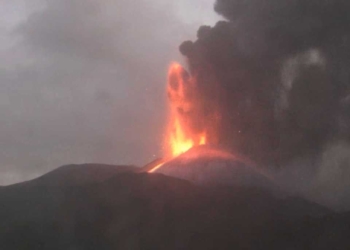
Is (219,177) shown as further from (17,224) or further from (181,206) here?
(17,224)

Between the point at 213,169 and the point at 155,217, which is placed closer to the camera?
the point at 155,217

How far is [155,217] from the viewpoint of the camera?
77812 millimetres

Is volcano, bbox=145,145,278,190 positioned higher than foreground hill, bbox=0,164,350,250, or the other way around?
volcano, bbox=145,145,278,190

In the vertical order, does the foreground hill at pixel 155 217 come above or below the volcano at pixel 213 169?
below

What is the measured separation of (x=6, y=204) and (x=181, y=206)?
2104cm

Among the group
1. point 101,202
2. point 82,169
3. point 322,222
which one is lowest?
point 322,222

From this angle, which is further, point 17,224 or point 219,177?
point 219,177

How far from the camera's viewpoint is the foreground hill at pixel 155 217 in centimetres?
7369

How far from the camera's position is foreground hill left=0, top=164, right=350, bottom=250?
7369 cm

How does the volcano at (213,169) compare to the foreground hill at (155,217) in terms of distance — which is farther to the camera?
the volcano at (213,169)

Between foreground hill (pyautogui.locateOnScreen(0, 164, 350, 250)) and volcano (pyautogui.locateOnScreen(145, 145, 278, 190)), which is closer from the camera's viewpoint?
foreground hill (pyautogui.locateOnScreen(0, 164, 350, 250))

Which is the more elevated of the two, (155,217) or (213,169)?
(213,169)

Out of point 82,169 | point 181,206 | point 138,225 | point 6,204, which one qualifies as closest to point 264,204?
point 181,206

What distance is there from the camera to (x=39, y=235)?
73.4m
